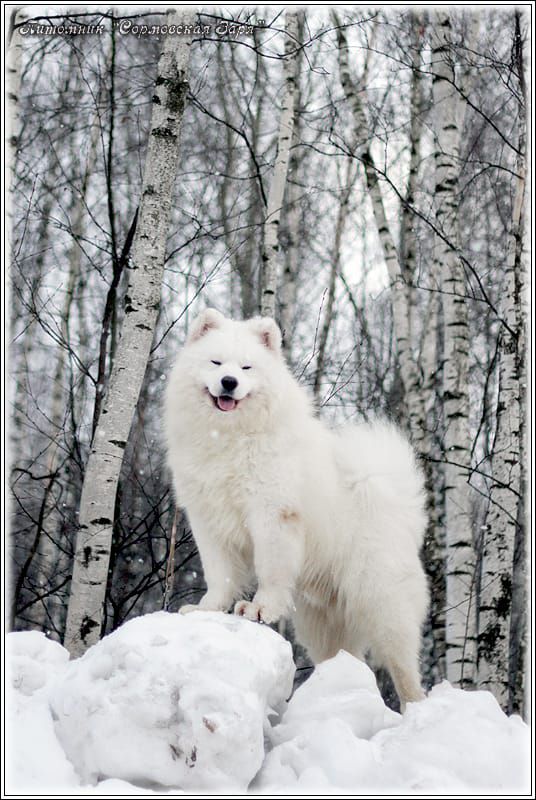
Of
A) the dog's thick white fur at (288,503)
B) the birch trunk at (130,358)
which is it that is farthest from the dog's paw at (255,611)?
the birch trunk at (130,358)

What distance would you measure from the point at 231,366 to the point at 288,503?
2.82 feet

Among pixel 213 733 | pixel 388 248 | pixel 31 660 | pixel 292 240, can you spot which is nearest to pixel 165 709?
pixel 213 733

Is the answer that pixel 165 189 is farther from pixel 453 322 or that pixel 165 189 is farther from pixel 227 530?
pixel 453 322

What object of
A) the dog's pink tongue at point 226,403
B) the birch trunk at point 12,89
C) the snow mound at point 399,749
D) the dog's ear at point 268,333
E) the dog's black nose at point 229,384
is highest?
the birch trunk at point 12,89

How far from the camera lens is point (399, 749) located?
9.67 feet

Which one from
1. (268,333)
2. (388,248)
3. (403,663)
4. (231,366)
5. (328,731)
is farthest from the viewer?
(388,248)

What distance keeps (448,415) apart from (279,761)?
4.12m

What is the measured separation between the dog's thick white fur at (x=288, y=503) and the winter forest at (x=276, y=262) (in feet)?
1.93

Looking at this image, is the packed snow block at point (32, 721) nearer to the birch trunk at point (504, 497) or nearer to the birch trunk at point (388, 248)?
the birch trunk at point (504, 497)

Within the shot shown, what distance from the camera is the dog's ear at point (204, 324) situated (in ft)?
15.5

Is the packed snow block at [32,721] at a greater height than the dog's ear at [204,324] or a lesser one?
lesser

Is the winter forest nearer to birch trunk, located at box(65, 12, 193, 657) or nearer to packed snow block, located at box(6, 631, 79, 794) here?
birch trunk, located at box(65, 12, 193, 657)

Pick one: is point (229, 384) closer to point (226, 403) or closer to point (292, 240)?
point (226, 403)

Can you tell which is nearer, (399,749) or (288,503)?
(399,749)
